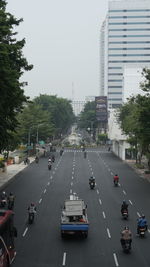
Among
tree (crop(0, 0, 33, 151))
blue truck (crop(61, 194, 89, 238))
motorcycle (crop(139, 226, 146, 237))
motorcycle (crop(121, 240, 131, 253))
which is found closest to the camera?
motorcycle (crop(121, 240, 131, 253))

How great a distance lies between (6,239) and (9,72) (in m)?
17.6

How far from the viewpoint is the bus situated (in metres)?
18.6

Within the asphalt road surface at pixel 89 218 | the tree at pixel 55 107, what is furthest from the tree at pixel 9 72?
the tree at pixel 55 107

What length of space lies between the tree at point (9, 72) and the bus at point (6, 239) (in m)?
15.9

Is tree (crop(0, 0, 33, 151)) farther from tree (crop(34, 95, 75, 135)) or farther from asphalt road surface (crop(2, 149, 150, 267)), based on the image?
tree (crop(34, 95, 75, 135))

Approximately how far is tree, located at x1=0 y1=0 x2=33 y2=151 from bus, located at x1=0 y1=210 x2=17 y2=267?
52.2 ft

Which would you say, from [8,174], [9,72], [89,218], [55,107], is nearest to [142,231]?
[89,218]

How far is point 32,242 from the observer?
25562 mm

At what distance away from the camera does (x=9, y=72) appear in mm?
34781

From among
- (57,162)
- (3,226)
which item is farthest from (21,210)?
(57,162)

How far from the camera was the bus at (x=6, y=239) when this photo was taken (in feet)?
61.2

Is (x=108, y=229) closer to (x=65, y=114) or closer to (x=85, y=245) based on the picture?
(x=85, y=245)

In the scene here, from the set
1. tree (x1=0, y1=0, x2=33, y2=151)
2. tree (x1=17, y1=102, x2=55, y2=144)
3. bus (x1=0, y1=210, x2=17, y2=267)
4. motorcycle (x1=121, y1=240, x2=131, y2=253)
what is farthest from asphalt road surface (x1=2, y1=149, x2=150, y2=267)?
tree (x1=17, y1=102, x2=55, y2=144)

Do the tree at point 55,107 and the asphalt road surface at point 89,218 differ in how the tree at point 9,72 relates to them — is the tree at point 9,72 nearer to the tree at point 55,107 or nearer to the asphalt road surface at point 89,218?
the asphalt road surface at point 89,218
